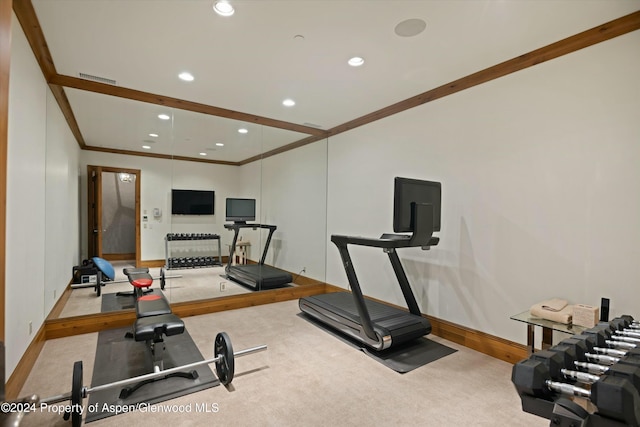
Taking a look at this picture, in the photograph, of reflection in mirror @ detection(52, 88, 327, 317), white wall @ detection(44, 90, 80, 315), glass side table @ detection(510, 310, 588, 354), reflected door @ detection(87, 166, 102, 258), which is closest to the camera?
glass side table @ detection(510, 310, 588, 354)

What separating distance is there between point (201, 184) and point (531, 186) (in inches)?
172

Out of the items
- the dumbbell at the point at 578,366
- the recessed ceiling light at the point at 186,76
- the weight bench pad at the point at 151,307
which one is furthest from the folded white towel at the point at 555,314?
the recessed ceiling light at the point at 186,76

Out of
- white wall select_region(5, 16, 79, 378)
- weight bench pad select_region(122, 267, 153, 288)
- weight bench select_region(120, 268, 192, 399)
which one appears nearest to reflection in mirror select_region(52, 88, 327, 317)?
weight bench pad select_region(122, 267, 153, 288)

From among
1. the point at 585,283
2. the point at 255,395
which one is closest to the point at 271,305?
the point at 255,395

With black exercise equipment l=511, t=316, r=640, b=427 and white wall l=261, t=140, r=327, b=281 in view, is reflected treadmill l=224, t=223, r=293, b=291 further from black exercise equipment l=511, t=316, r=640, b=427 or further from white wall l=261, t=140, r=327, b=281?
black exercise equipment l=511, t=316, r=640, b=427

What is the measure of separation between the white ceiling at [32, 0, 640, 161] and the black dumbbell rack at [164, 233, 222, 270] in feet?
5.12

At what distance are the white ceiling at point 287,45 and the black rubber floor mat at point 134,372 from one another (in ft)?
9.64

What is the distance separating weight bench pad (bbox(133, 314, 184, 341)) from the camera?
8.64 feet

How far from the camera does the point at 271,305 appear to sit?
16.8 feet

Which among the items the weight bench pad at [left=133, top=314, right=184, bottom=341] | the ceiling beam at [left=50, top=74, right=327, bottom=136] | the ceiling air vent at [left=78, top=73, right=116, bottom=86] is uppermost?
the ceiling air vent at [left=78, top=73, right=116, bottom=86]

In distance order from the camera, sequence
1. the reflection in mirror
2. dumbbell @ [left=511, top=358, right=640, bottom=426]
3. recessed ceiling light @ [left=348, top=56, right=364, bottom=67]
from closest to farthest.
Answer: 1. dumbbell @ [left=511, top=358, right=640, bottom=426]
2. recessed ceiling light @ [left=348, top=56, right=364, bottom=67]
3. the reflection in mirror

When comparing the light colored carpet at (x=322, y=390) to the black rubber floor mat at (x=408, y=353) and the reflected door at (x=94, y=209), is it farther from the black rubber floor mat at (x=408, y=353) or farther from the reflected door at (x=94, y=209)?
the reflected door at (x=94, y=209)

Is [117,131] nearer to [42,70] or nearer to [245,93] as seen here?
[42,70]

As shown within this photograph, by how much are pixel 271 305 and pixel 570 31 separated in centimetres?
495
